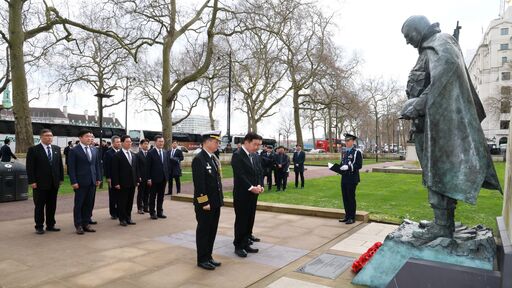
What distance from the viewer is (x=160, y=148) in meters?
9.62

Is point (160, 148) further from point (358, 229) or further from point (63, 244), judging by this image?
point (358, 229)

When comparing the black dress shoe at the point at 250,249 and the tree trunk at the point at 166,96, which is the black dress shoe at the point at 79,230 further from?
the tree trunk at the point at 166,96

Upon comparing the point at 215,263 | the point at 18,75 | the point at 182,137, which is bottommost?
the point at 215,263

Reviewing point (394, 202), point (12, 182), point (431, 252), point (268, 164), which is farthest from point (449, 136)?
point (12, 182)

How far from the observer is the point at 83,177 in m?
7.30

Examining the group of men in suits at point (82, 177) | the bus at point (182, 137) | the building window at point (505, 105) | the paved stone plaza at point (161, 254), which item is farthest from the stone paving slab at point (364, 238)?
the bus at point (182, 137)

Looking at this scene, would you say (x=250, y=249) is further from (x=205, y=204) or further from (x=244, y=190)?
(x=205, y=204)

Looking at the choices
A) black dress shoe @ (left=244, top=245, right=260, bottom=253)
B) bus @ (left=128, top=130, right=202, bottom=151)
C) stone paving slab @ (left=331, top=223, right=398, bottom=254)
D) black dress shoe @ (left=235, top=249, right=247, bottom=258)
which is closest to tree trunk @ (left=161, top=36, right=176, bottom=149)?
stone paving slab @ (left=331, top=223, right=398, bottom=254)

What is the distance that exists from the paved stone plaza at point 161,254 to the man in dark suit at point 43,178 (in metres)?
0.34

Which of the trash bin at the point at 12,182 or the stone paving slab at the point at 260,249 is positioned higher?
the trash bin at the point at 12,182

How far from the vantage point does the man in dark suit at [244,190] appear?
5.82m

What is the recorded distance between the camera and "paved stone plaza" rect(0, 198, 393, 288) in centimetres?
457

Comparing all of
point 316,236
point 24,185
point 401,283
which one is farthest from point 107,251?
point 24,185

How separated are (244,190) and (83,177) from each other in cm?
352
